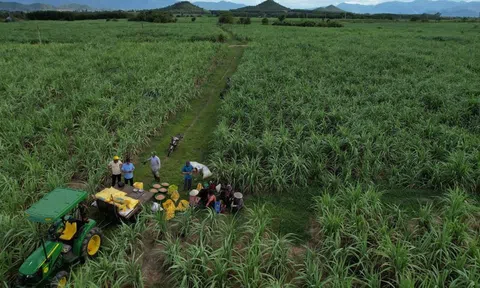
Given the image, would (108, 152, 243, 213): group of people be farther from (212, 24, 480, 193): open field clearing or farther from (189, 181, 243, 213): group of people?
(212, 24, 480, 193): open field clearing

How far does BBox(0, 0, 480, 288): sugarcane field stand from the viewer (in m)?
5.55

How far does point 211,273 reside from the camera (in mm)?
5570

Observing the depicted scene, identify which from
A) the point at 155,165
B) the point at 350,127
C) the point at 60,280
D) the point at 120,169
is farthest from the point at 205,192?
the point at 350,127

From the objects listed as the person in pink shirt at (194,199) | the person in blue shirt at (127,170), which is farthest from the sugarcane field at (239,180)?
the person in blue shirt at (127,170)

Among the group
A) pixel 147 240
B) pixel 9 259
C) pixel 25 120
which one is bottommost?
pixel 147 240

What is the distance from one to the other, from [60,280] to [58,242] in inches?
28.0

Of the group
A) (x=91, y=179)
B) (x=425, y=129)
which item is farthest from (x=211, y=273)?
(x=425, y=129)

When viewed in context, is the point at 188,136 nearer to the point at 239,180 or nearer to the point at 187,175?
the point at 187,175

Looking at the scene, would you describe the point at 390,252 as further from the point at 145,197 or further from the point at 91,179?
the point at 91,179

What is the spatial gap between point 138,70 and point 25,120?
873 centimetres

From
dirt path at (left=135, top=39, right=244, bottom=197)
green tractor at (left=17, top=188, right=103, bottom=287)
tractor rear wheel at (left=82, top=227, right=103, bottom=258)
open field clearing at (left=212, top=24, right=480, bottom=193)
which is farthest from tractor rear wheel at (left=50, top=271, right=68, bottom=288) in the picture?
open field clearing at (left=212, top=24, right=480, bottom=193)

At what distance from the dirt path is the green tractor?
9.68 feet

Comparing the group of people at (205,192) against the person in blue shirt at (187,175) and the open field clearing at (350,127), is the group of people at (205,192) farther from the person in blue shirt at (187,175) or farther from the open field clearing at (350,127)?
the open field clearing at (350,127)

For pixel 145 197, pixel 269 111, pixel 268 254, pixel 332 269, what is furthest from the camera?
pixel 269 111
